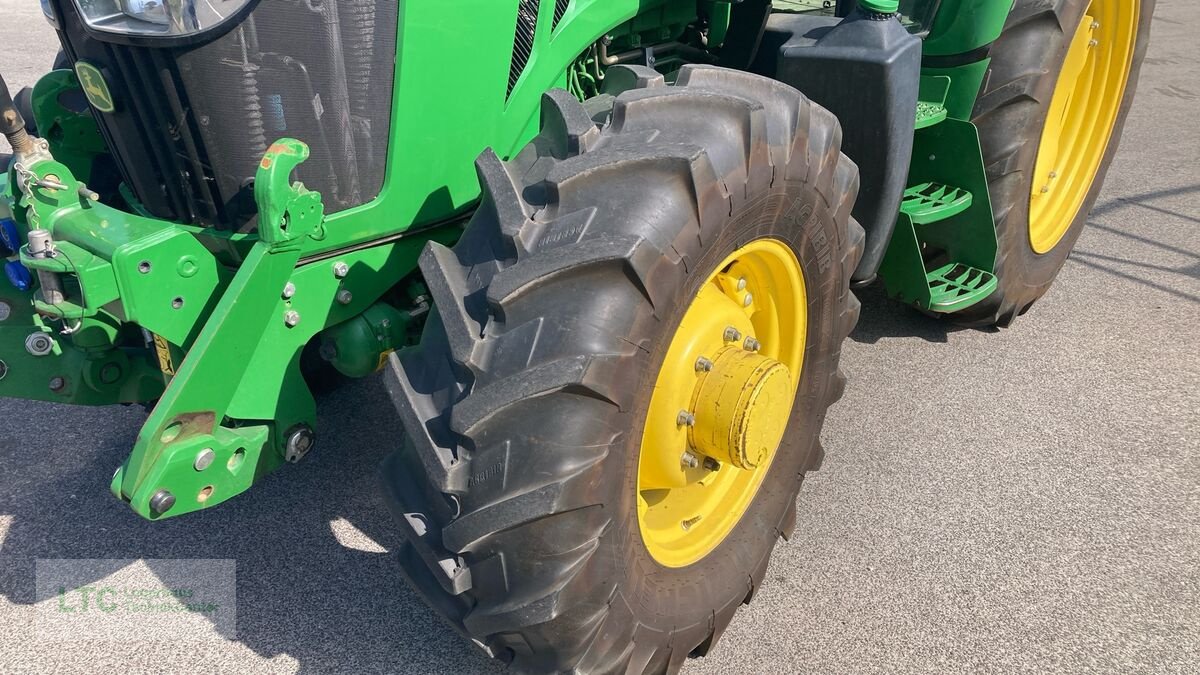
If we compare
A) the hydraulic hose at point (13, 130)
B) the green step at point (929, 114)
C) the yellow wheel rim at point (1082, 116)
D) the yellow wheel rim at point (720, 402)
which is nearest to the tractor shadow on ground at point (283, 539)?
the yellow wheel rim at point (720, 402)

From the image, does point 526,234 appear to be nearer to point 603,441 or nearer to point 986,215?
point 603,441

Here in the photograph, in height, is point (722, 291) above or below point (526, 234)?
below

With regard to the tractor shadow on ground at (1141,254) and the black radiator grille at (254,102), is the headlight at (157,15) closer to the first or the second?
the black radiator grille at (254,102)

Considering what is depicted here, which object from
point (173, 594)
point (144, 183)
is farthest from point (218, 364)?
point (173, 594)

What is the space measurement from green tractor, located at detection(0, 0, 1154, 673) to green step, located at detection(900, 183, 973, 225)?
0.43 m

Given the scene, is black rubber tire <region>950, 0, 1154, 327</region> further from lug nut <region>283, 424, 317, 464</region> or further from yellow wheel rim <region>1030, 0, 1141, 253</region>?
lug nut <region>283, 424, 317, 464</region>

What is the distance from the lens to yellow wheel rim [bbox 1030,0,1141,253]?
340 centimetres

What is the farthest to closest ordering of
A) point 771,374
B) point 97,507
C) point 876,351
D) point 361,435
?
point 876,351, point 361,435, point 97,507, point 771,374

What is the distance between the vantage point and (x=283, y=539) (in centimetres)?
243

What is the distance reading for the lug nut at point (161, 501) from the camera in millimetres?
1702

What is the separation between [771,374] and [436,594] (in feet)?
2.67

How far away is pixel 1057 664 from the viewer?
207cm

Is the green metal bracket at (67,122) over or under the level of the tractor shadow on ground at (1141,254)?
over

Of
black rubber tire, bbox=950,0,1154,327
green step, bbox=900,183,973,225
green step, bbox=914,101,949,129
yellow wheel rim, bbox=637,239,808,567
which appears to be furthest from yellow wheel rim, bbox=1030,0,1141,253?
yellow wheel rim, bbox=637,239,808,567
